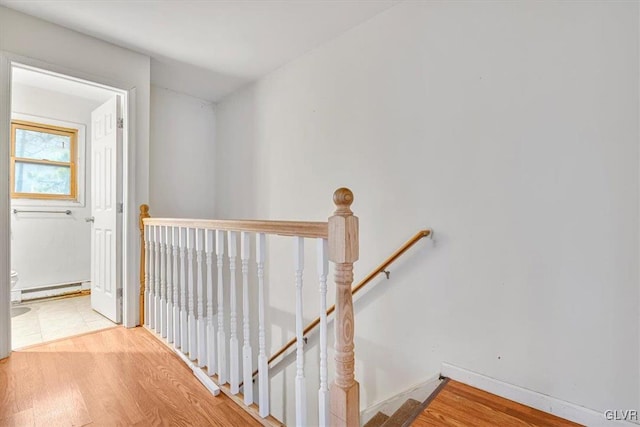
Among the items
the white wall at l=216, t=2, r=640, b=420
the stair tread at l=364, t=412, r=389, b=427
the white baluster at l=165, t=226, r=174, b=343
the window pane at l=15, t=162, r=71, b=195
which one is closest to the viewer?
the white wall at l=216, t=2, r=640, b=420

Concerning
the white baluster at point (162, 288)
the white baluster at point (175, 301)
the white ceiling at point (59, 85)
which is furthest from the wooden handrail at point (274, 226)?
the white ceiling at point (59, 85)

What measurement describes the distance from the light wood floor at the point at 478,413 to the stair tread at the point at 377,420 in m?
0.44

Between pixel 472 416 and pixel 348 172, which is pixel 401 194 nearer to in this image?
pixel 348 172

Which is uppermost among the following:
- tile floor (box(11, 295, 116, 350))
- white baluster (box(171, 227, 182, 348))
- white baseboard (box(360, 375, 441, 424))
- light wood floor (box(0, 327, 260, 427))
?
white baluster (box(171, 227, 182, 348))

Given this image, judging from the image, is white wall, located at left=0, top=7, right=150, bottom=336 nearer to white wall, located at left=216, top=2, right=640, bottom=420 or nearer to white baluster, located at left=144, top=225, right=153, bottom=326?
white baluster, located at left=144, top=225, right=153, bottom=326

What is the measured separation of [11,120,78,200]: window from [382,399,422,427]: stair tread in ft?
14.0

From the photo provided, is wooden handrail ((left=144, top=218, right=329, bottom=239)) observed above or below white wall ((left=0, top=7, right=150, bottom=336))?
below

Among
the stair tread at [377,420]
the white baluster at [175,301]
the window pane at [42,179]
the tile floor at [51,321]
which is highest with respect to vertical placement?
the window pane at [42,179]

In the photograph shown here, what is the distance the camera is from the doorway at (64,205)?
2650 millimetres

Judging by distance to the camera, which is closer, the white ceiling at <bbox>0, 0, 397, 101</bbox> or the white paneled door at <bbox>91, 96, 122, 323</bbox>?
the white ceiling at <bbox>0, 0, 397, 101</bbox>

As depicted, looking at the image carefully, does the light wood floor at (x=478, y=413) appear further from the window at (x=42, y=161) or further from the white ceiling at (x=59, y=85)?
the window at (x=42, y=161)

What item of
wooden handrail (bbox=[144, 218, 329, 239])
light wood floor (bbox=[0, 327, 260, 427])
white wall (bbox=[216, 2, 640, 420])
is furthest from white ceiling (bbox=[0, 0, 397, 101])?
light wood floor (bbox=[0, 327, 260, 427])

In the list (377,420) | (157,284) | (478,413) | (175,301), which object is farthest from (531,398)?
(157,284)

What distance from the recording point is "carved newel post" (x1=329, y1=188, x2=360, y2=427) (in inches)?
42.1
